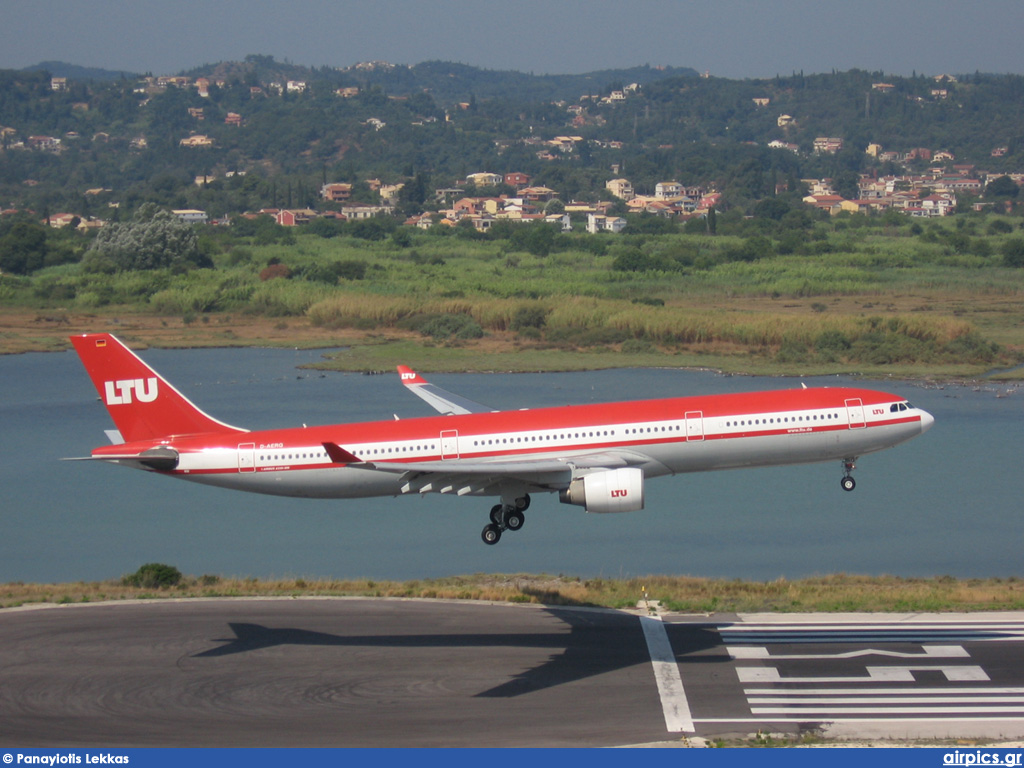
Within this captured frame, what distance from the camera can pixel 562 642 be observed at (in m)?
46.3

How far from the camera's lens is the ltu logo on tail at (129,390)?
52.0 meters

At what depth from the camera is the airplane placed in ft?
159

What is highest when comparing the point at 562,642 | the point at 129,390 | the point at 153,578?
the point at 129,390

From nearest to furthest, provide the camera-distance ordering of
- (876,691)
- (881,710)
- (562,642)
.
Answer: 1. (881,710)
2. (876,691)
3. (562,642)

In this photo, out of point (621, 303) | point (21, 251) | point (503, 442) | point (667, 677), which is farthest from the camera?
point (21, 251)

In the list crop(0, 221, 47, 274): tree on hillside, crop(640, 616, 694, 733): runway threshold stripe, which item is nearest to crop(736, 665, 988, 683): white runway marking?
crop(640, 616, 694, 733): runway threshold stripe

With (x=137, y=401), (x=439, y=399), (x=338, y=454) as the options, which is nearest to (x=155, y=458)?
(x=137, y=401)

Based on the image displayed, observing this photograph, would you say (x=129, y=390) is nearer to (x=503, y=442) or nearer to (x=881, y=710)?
(x=503, y=442)

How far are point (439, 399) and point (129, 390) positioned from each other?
46.8ft

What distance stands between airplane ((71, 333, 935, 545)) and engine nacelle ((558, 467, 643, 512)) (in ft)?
1.69

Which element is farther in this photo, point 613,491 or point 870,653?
point 613,491

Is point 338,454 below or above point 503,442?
above

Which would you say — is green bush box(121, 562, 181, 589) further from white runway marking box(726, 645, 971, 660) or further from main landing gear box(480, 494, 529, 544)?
white runway marking box(726, 645, 971, 660)

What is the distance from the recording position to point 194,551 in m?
76.5
